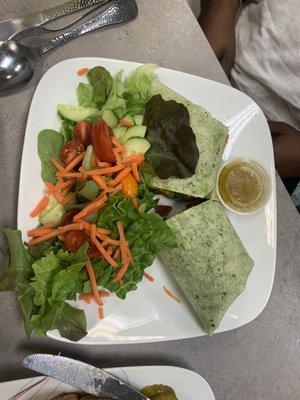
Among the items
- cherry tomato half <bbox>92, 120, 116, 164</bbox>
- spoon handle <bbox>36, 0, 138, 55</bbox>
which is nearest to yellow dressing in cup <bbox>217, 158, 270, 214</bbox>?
cherry tomato half <bbox>92, 120, 116, 164</bbox>

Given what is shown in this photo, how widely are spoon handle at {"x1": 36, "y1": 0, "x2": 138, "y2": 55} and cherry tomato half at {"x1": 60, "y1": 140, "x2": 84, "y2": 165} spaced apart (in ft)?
1.19

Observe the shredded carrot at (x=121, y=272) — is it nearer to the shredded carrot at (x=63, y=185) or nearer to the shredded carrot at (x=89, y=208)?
the shredded carrot at (x=89, y=208)

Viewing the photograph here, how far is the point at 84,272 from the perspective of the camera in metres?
Answer: 1.49

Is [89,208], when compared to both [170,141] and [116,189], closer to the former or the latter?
[116,189]

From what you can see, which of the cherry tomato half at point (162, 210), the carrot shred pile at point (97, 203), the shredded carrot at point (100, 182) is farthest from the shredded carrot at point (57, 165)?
the cherry tomato half at point (162, 210)

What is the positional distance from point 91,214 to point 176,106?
0.42 m

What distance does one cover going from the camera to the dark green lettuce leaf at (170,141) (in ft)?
4.94

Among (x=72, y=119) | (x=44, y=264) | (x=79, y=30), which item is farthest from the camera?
(x=79, y=30)

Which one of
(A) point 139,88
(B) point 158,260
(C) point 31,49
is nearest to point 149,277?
(B) point 158,260

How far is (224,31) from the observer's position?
5.80ft

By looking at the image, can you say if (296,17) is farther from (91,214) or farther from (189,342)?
(189,342)

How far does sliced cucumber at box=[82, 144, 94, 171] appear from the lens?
151 cm

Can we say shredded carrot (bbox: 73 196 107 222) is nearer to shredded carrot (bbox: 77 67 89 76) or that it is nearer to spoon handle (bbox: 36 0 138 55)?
shredded carrot (bbox: 77 67 89 76)

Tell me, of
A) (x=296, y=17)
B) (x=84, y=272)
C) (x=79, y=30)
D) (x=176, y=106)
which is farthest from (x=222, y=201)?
(x=79, y=30)
